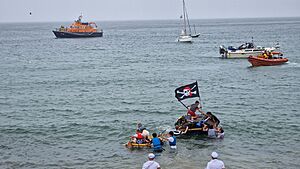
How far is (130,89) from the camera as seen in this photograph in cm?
4072

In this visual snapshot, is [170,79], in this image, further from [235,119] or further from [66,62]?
[66,62]

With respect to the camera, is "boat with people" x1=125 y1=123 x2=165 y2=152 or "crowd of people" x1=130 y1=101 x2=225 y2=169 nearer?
"crowd of people" x1=130 y1=101 x2=225 y2=169

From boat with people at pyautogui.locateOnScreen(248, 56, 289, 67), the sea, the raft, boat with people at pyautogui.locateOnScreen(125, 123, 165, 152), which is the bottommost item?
the sea

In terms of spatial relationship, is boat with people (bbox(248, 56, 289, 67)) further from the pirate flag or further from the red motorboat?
the pirate flag

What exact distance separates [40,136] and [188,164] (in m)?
10.2

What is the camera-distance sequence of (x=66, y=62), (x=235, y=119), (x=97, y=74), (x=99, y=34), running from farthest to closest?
(x=99, y=34)
(x=66, y=62)
(x=97, y=74)
(x=235, y=119)

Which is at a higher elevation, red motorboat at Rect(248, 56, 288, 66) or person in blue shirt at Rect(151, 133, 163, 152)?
red motorboat at Rect(248, 56, 288, 66)

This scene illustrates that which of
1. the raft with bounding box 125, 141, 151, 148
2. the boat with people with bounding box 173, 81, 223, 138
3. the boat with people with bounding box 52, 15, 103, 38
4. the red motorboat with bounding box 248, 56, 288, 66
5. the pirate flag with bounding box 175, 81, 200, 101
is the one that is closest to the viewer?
the raft with bounding box 125, 141, 151, 148

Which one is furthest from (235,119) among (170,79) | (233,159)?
(170,79)

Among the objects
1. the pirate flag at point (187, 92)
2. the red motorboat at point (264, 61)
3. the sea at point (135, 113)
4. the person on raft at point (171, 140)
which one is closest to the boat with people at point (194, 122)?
the pirate flag at point (187, 92)

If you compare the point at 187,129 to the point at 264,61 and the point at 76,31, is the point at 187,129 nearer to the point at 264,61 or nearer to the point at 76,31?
the point at 264,61

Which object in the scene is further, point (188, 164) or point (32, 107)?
point (32, 107)

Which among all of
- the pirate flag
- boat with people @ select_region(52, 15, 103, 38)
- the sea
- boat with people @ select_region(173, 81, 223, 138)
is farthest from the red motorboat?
boat with people @ select_region(52, 15, 103, 38)

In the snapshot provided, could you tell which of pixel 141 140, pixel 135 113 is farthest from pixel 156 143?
pixel 135 113
